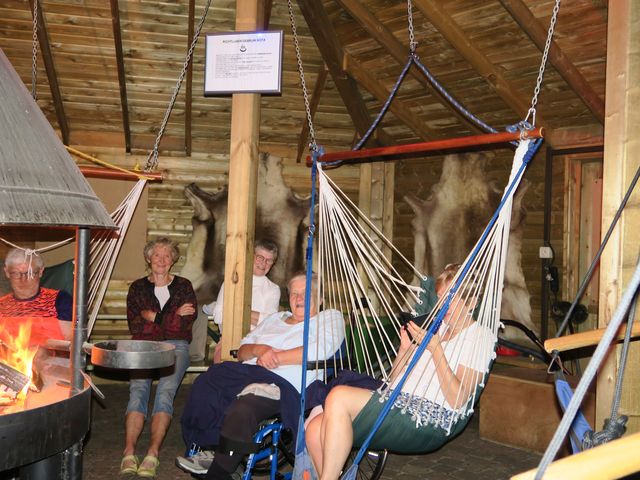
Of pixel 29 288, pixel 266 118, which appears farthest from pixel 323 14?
pixel 29 288

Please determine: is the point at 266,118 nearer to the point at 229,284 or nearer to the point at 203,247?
the point at 203,247

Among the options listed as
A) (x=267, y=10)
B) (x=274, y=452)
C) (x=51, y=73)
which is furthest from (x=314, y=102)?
(x=274, y=452)

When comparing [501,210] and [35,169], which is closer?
[35,169]

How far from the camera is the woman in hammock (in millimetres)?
2487

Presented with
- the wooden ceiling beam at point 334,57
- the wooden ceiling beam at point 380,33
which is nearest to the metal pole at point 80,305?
the wooden ceiling beam at point 380,33

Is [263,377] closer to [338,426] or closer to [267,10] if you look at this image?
[338,426]

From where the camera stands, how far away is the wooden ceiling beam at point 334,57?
15.9ft

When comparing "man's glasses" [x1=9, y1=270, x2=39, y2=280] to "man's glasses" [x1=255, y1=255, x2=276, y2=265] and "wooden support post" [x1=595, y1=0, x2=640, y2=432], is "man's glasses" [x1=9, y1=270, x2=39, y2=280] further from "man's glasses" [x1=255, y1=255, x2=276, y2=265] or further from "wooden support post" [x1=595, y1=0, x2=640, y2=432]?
"wooden support post" [x1=595, y1=0, x2=640, y2=432]

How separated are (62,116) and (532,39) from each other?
10.9 feet

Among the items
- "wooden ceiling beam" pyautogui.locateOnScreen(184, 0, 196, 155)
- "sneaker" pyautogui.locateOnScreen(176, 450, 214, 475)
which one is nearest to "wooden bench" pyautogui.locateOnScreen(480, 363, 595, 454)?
"sneaker" pyautogui.locateOnScreen(176, 450, 214, 475)

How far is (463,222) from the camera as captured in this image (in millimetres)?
5465

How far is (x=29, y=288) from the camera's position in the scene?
334 centimetres

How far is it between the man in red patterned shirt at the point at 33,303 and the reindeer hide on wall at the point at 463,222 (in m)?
3.06

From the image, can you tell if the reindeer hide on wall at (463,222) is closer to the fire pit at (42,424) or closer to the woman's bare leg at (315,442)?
the woman's bare leg at (315,442)
